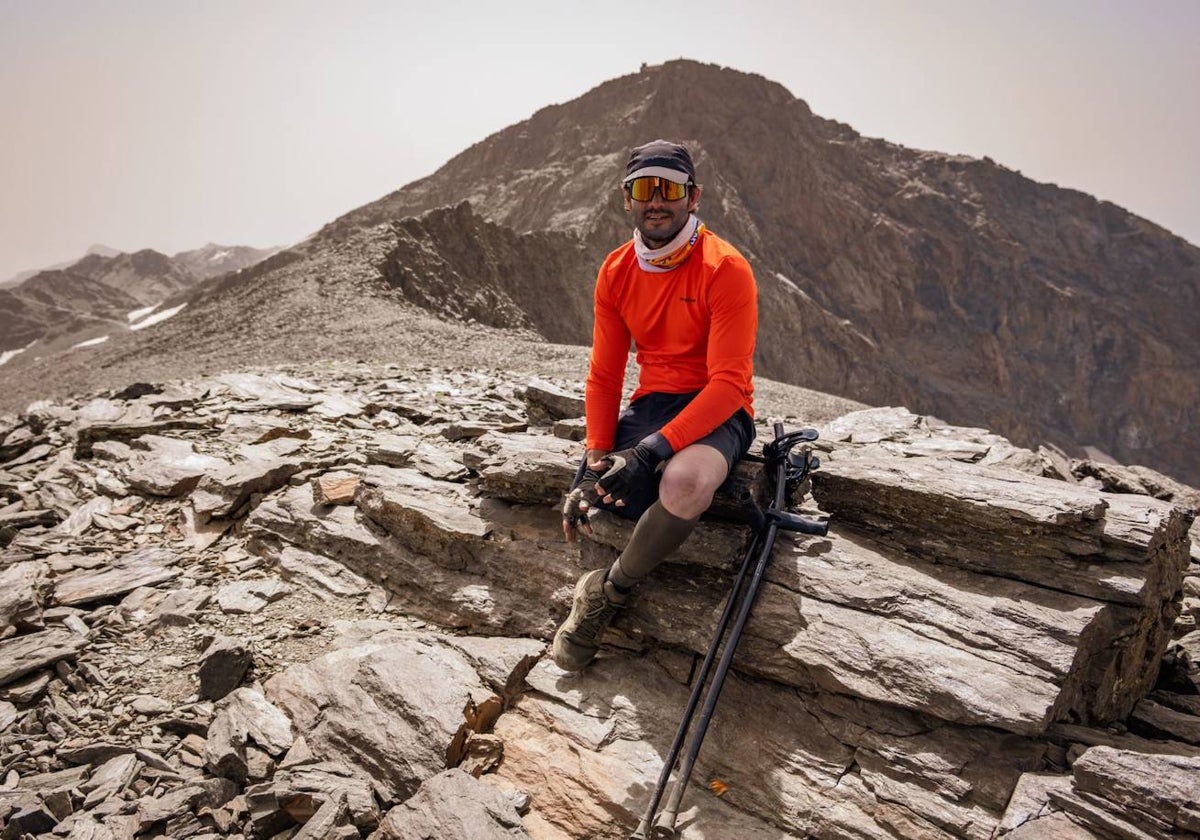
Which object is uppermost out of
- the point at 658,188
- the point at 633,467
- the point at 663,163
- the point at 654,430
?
the point at 663,163

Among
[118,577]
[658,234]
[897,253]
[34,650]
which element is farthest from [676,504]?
[897,253]

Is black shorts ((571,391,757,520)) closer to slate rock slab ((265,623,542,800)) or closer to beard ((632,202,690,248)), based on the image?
beard ((632,202,690,248))

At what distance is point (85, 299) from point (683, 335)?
8620 cm

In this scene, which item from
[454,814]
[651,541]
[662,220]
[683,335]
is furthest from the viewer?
[683,335]

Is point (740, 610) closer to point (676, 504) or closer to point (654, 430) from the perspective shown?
point (676, 504)

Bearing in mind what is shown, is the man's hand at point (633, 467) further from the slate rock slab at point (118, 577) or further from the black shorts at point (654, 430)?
the slate rock slab at point (118, 577)

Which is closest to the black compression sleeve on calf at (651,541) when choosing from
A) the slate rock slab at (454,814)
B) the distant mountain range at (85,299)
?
the slate rock slab at (454,814)

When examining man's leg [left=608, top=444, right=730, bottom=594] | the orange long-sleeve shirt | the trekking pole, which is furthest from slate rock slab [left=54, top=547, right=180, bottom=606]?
the trekking pole

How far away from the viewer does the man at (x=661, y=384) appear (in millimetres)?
4164

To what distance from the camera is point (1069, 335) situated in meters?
77.9

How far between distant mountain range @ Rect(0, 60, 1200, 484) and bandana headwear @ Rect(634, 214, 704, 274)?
43964 mm

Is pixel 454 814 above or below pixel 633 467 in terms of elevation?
below

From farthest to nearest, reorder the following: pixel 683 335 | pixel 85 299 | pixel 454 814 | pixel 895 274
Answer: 1. pixel 895 274
2. pixel 85 299
3. pixel 683 335
4. pixel 454 814

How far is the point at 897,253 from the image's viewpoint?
7481 centimetres
